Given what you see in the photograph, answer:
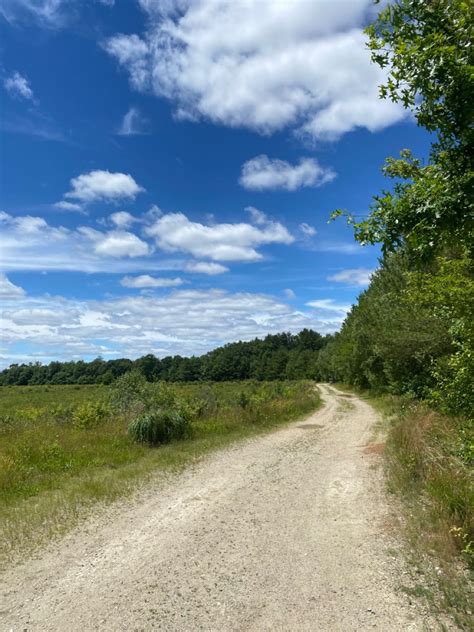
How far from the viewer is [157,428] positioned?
13.3m

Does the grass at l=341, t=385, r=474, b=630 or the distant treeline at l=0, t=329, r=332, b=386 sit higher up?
the distant treeline at l=0, t=329, r=332, b=386

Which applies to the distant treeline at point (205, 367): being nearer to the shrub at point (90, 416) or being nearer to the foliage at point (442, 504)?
the shrub at point (90, 416)

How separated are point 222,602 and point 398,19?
5.83m

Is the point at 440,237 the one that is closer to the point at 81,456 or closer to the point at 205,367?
the point at 81,456

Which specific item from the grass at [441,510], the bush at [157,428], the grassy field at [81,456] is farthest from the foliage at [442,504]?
the bush at [157,428]

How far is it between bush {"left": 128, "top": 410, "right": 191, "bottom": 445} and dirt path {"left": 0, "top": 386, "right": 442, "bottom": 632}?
4.48 metres

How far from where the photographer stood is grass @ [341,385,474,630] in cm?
441

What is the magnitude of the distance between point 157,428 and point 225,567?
8.60m

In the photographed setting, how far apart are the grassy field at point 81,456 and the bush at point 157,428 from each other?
286 mm

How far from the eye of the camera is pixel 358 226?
3775 mm

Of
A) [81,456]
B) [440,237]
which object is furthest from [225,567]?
[81,456]

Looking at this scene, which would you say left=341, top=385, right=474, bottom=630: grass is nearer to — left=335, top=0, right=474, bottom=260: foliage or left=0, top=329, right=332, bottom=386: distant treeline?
left=335, top=0, right=474, bottom=260: foliage

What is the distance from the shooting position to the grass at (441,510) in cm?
441

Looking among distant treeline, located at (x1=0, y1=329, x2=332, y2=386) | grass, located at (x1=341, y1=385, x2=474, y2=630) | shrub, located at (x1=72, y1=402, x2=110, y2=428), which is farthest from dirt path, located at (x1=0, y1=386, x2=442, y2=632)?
distant treeline, located at (x1=0, y1=329, x2=332, y2=386)
